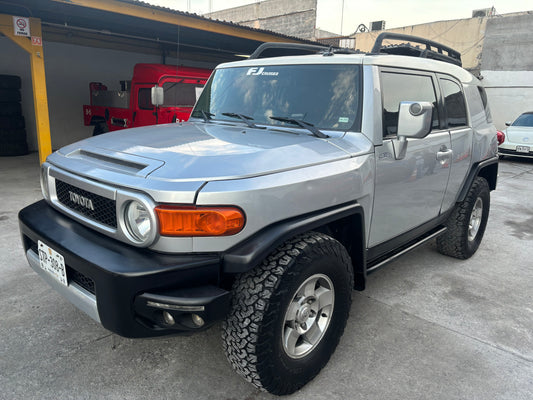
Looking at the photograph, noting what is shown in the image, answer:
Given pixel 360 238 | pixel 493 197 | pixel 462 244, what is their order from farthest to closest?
pixel 493 197, pixel 462 244, pixel 360 238

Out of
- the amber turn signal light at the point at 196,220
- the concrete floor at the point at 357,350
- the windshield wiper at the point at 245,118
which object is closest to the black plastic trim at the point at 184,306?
the amber turn signal light at the point at 196,220

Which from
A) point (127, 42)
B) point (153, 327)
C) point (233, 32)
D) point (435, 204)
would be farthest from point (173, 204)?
point (127, 42)

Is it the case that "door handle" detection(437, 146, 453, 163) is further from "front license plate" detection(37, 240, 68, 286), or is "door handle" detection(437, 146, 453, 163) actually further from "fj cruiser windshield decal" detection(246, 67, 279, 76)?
"front license plate" detection(37, 240, 68, 286)

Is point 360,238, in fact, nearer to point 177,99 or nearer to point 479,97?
point 479,97

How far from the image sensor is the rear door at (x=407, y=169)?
2658 mm

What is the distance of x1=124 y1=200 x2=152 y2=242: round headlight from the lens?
1854 mm

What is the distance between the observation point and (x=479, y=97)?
162 inches

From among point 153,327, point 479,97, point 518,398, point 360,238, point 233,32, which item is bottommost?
point 518,398

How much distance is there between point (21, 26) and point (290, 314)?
759 centimetres

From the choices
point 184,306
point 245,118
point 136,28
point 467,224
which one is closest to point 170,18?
point 136,28

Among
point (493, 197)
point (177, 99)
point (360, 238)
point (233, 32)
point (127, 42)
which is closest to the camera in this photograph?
point (360, 238)

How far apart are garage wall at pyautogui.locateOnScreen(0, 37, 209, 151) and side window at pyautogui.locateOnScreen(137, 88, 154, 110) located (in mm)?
3791

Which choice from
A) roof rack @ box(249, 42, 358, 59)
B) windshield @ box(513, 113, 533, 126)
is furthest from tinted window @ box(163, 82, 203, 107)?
windshield @ box(513, 113, 533, 126)

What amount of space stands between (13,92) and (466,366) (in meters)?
11.1
